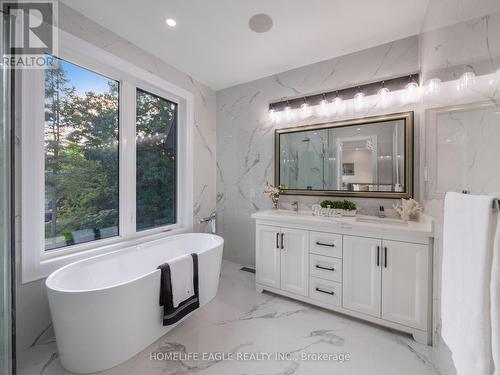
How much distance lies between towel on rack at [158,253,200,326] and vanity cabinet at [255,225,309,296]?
2.79ft

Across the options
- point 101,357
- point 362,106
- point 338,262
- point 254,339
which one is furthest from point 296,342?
point 362,106

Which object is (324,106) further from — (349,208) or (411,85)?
(349,208)

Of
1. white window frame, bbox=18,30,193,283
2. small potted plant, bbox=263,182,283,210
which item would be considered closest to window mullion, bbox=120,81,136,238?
white window frame, bbox=18,30,193,283

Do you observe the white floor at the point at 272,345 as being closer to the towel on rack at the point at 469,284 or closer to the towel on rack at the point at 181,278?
the towel on rack at the point at 181,278

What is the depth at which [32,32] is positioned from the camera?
1701mm

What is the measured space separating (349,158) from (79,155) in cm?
284

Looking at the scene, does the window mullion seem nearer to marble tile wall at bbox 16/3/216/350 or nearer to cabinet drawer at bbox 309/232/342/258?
marble tile wall at bbox 16/3/216/350

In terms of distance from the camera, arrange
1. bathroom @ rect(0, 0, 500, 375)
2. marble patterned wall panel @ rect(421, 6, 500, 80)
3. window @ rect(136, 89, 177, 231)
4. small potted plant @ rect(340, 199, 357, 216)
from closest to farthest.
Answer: marble patterned wall panel @ rect(421, 6, 500, 80)
bathroom @ rect(0, 0, 500, 375)
small potted plant @ rect(340, 199, 357, 216)
window @ rect(136, 89, 177, 231)

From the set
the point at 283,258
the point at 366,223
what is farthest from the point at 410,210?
the point at 283,258

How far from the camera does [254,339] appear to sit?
1.80 metres

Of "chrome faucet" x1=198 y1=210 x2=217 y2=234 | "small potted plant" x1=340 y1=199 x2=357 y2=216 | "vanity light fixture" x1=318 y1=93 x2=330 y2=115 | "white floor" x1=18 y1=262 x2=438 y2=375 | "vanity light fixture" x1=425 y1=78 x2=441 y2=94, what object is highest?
"vanity light fixture" x1=318 y1=93 x2=330 y2=115

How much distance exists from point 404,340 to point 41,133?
135 inches

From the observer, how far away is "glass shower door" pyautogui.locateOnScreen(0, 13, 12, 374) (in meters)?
1.30

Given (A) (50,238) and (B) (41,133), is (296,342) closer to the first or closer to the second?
(A) (50,238)
